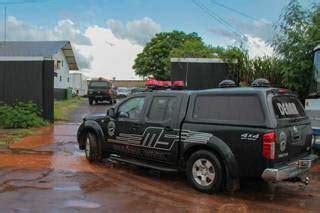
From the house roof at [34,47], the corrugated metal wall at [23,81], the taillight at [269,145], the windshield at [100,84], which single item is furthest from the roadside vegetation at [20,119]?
the house roof at [34,47]

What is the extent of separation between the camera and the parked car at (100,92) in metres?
40.5

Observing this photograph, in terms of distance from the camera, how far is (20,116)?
19125mm

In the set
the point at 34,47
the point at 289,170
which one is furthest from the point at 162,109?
the point at 34,47

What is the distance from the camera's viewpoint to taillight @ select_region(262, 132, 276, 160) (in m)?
8.14

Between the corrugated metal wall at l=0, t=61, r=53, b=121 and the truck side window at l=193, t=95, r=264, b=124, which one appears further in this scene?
the corrugated metal wall at l=0, t=61, r=53, b=121

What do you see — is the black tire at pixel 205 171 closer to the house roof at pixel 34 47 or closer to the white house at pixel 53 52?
the white house at pixel 53 52

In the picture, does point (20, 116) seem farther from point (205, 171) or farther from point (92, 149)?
point (205, 171)

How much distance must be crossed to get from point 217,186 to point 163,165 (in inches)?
55.7

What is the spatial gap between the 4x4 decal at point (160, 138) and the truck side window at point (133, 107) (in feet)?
1.40

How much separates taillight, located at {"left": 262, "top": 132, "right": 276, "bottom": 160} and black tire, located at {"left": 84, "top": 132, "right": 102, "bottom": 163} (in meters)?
4.48

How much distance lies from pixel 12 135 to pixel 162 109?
8.49m

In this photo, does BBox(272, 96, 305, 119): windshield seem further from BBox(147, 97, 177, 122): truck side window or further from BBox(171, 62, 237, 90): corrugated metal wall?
BBox(171, 62, 237, 90): corrugated metal wall

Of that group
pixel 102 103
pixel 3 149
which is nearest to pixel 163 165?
pixel 3 149

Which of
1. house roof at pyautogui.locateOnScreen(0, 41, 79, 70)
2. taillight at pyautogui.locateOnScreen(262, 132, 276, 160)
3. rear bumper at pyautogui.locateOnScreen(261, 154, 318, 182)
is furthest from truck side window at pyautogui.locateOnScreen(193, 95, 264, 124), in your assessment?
house roof at pyautogui.locateOnScreen(0, 41, 79, 70)
